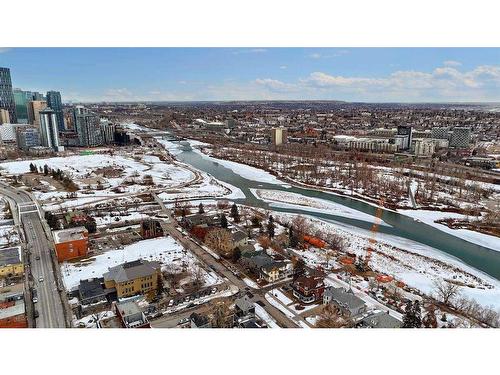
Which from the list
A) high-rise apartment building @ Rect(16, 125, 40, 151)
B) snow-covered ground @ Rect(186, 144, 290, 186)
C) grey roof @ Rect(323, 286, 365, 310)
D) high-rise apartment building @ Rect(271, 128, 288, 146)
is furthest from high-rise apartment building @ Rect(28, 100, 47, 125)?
grey roof @ Rect(323, 286, 365, 310)

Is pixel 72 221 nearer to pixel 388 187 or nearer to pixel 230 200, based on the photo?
pixel 230 200

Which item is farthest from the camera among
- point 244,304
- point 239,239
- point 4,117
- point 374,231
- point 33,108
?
point 33,108

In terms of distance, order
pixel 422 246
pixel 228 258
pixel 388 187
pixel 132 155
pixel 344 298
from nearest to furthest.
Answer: pixel 344 298 → pixel 228 258 → pixel 422 246 → pixel 388 187 → pixel 132 155

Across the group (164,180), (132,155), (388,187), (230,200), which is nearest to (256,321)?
(230,200)

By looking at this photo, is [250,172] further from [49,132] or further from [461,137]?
[49,132]

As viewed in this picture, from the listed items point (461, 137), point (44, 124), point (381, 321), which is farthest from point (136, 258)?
point (461, 137)

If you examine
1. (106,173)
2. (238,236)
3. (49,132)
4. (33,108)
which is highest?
(33,108)

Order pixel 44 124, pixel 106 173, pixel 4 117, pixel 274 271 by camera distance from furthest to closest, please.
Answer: pixel 4 117 → pixel 44 124 → pixel 106 173 → pixel 274 271
